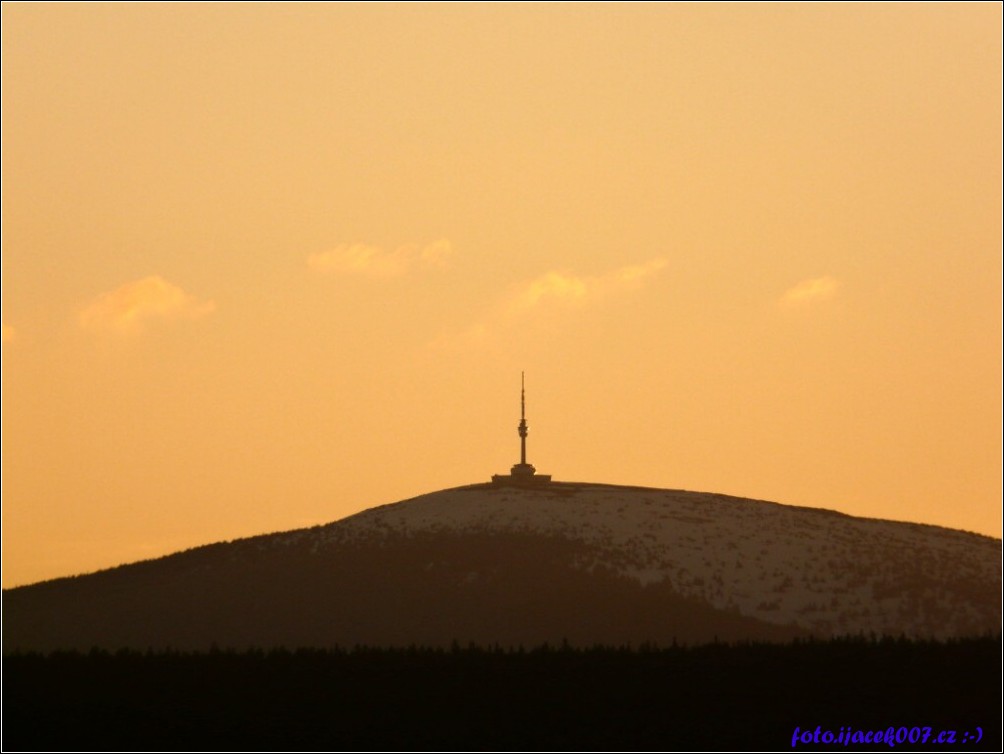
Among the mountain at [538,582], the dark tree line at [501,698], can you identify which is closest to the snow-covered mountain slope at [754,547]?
the mountain at [538,582]

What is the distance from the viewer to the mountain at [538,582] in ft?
385

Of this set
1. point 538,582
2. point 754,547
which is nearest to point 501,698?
point 538,582

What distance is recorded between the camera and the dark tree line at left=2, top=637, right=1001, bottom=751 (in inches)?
2093

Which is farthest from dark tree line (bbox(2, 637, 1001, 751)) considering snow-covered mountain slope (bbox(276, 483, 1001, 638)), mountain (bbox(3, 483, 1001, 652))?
snow-covered mountain slope (bbox(276, 483, 1001, 638))

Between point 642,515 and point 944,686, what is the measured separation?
258 feet

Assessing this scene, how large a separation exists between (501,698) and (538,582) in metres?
66.3

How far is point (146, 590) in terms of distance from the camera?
423ft

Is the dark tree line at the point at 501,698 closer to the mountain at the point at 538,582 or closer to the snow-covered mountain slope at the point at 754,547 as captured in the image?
the mountain at the point at 538,582

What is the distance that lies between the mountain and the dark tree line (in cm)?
4749

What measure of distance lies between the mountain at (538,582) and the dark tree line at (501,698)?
47.5m

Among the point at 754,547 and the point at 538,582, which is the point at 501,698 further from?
the point at 754,547

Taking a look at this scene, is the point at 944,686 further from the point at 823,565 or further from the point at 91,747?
the point at 823,565

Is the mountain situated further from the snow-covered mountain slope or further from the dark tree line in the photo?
the dark tree line

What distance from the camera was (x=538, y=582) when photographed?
123875 millimetres
